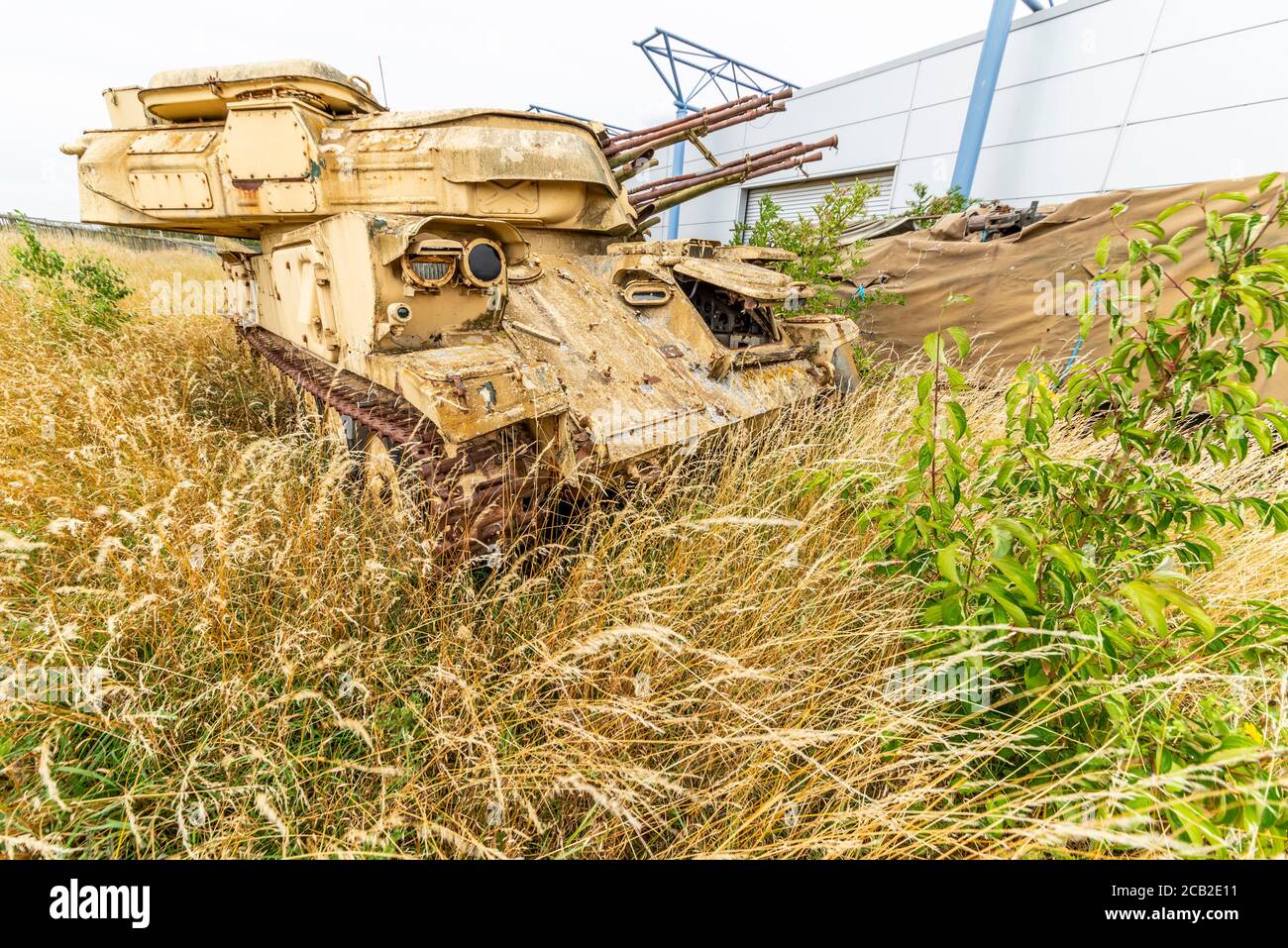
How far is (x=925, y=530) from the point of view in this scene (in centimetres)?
203

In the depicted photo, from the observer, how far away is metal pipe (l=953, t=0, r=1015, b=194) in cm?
921

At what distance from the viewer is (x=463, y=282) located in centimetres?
284

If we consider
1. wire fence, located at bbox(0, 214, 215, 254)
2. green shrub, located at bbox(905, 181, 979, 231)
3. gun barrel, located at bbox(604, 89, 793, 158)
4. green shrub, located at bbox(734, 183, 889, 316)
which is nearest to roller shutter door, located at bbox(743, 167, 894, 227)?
green shrub, located at bbox(905, 181, 979, 231)

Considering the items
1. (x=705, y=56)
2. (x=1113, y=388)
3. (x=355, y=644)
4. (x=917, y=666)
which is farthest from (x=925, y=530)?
(x=705, y=56)

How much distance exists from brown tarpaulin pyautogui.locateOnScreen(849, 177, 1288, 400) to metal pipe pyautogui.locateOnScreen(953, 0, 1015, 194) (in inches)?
151

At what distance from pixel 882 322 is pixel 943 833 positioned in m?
7.12

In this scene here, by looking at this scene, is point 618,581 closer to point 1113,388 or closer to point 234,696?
point 234,696

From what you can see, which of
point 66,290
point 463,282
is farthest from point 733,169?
point 66,290

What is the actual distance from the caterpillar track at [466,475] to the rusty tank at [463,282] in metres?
0.01

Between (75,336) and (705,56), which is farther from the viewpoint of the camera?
(705,56)

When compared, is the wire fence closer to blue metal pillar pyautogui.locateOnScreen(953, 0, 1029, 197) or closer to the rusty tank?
the rusty tank

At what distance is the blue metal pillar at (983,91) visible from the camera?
9203mm

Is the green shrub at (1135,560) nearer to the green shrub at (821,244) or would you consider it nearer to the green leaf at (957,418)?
the green leaf at (957,418)
